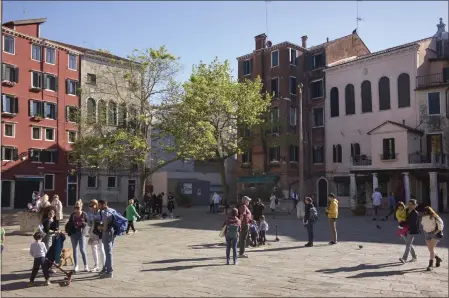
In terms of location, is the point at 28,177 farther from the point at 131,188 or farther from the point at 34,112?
the point at 131,188

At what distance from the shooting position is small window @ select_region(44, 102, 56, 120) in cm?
4181

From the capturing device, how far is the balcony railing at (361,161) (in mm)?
36594

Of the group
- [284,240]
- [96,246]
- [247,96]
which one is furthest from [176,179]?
[96,246]

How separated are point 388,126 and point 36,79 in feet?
98.3

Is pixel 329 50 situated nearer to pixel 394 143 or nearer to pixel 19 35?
pixel 394 143

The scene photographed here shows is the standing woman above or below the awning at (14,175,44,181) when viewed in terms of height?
below

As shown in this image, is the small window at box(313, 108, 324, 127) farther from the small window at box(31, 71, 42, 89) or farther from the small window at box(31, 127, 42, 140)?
the small window at box(31, 71, 42, 89)

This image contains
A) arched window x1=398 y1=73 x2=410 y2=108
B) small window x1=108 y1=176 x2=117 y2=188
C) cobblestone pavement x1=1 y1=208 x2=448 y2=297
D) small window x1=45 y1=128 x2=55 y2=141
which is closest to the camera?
cobblestone pavement x1=1 y1=208 x2=448 y2=297

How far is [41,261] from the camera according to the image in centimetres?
955

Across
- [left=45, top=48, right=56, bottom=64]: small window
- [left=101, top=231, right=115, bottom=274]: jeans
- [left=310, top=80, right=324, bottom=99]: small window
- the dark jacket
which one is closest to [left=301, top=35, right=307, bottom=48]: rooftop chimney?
[left=310, top=80, right=324, bottom=99]: small window

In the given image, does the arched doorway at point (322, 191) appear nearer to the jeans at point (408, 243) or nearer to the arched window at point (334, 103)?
the arched window at point (334, 103)

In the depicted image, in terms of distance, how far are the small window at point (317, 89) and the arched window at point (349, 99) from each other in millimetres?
2808

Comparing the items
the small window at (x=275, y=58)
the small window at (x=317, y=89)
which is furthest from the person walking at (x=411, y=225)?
the small window at (x=275, y=58)

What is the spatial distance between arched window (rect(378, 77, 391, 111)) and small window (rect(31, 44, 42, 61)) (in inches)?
1169
